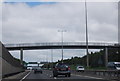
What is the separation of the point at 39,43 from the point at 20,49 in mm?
8037

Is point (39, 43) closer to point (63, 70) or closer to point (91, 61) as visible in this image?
point (91, 61)

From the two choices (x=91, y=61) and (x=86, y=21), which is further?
(x=91, y=61)

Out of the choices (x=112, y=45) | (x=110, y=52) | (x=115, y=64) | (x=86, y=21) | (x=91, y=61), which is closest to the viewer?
(x=86, y=21)

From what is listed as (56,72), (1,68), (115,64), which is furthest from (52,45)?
(1,68)

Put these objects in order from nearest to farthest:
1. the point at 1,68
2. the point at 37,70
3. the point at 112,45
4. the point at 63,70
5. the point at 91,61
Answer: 1. the point at 1,68
2. the point at 63,70
3. the point at 37,70
4. the point at 112,45
5. the point at 91,61

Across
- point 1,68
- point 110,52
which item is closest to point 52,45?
point 110,52

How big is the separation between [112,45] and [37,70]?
102 feet

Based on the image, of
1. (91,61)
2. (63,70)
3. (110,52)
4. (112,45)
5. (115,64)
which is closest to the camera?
(63,70)

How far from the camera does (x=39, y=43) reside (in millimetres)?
96812

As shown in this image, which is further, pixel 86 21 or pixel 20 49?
pixel 20 49

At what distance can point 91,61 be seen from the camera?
133 meters

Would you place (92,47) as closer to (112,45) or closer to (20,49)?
(112,45)

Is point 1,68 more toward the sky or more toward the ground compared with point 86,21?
more toward the ground

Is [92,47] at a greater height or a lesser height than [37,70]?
greater
